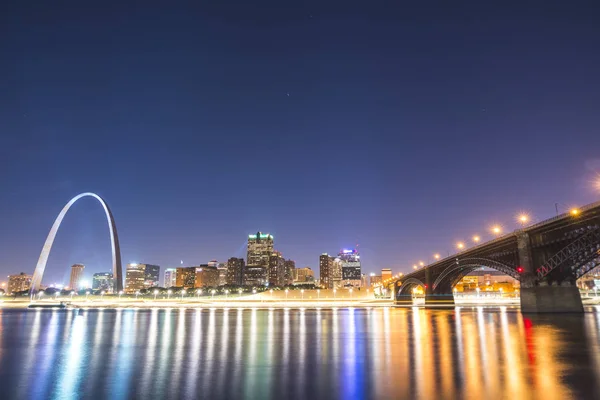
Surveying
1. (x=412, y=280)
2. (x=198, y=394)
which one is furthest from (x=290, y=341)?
(x=412, y=280)

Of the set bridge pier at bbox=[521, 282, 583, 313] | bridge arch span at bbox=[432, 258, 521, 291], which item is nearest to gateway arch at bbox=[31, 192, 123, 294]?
bridge arch span at bbox=[432, 258, 521, 291]

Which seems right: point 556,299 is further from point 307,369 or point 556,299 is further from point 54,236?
point 54,236

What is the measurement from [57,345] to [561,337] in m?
41.0

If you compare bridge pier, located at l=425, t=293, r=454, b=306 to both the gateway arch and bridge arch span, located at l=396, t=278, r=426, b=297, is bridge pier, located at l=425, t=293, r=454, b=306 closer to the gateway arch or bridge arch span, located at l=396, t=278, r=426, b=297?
bridge arch span, located at l=396, t=278, r=426, b=297

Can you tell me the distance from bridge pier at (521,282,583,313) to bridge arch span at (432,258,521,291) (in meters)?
5.55

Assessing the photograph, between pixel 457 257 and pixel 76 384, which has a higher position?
pixel 457 257

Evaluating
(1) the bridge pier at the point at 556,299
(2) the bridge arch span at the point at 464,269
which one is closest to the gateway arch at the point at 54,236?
(2) the bridge arch span at the point at 464,269

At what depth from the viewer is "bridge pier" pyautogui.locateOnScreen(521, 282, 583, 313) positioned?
73.4 m

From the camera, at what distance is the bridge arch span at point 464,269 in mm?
90062

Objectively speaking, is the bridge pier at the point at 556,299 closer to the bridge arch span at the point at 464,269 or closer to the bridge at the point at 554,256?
the bridge at the point at 554,256

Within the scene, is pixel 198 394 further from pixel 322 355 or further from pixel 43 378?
pixel 322 355

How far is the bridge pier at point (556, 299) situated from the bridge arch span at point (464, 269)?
5.55 m

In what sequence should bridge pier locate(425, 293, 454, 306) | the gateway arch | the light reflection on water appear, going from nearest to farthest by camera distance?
the light reflection on water, the gateway arch, bridge pier locate(425, 293, 454, 306)

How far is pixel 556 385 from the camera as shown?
629 inches
